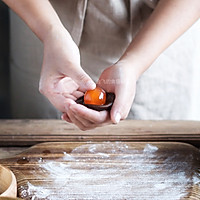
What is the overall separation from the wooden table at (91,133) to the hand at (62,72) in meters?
0.12

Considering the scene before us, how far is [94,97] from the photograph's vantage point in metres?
1.02

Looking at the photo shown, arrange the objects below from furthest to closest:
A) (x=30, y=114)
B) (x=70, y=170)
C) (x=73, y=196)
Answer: (x=30, y=114) → (x=70, y=170) → (x=73, y=196)

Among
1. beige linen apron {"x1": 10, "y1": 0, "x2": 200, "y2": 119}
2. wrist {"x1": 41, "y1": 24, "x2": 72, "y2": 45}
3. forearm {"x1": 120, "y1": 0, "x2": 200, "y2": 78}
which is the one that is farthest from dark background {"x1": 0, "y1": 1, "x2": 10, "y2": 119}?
forearm {"x1": 120, "y1": 0, "x2": 200, "y2": 78}

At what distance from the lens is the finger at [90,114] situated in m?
0.98

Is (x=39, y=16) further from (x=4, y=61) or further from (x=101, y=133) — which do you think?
(x=4, y=61)

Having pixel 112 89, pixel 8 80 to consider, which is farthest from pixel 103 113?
pixel 8 80

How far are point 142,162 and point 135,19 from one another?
503mm

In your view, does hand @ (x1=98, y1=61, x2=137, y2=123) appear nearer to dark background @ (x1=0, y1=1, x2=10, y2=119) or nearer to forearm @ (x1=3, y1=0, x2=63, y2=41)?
forearm @ (x1=3, y1=0, x2=63, y2=41)

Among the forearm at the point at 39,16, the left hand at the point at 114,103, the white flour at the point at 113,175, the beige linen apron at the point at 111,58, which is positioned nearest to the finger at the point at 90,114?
the left hand at the point at 114,103

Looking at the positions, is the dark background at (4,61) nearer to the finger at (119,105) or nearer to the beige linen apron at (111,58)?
the beige linen apron at (111,58)

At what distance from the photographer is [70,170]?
100cm

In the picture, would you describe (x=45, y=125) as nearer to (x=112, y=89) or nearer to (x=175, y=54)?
(x=112, y=89)

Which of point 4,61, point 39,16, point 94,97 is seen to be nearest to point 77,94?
point 94,97

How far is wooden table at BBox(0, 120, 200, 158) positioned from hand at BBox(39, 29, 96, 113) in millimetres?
118
